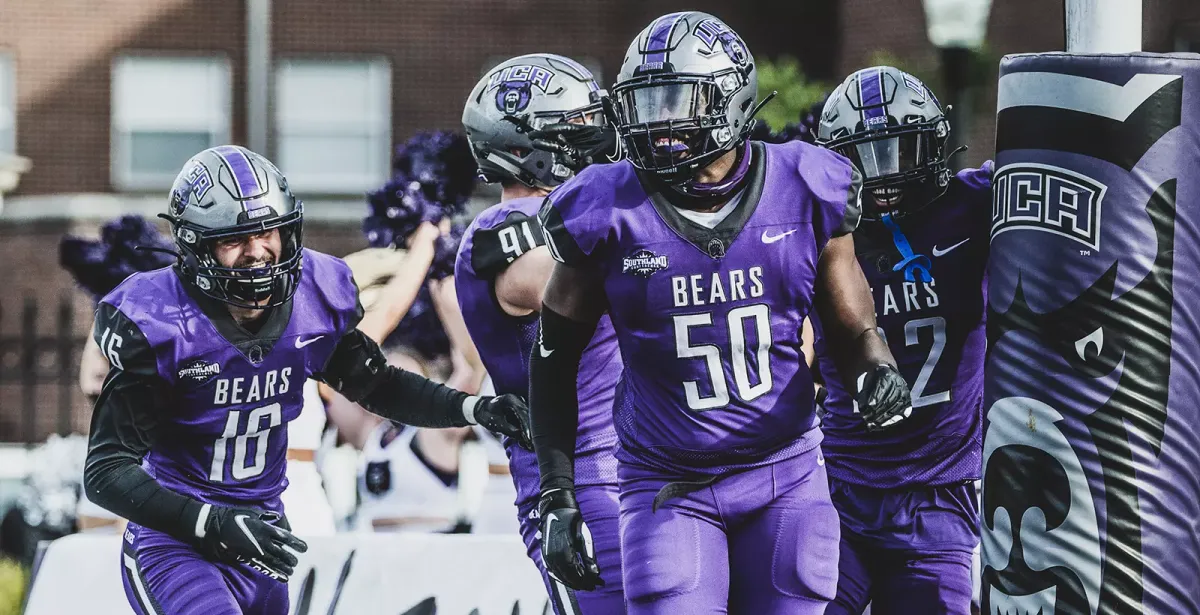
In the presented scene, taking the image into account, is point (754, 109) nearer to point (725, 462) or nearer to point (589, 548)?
point (725, 462)

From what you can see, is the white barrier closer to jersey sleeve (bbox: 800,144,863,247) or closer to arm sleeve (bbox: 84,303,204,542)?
arm sleeve (bbox: 84,303,204,542)

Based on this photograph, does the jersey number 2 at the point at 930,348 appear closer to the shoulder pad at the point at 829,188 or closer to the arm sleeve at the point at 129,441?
the shoulder pad at the point at 829,188

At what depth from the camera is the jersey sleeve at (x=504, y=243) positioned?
4523 mm

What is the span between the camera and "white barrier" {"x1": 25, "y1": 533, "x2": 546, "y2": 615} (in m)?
6.04

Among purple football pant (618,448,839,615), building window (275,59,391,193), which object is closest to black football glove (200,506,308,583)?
purple football pant (618,448,839,615)

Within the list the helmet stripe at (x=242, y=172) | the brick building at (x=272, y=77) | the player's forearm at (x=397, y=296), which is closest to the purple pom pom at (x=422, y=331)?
the player's forearm at (x=397, y=296)

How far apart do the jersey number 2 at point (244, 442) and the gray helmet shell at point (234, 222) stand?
30 cm

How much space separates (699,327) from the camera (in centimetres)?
378

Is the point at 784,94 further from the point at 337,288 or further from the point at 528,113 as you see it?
the point at 337,288

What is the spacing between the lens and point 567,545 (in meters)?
3.92

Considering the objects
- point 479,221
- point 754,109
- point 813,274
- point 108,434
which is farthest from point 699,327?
point 108,434

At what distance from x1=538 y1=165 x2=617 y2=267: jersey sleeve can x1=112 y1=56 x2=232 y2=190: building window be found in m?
12.8

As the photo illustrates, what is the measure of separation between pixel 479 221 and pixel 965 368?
147cm

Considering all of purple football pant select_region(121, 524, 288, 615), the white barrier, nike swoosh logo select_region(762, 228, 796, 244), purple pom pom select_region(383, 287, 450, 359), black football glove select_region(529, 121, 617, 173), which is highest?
black football glove select_region(529, 121, 617, 173)
